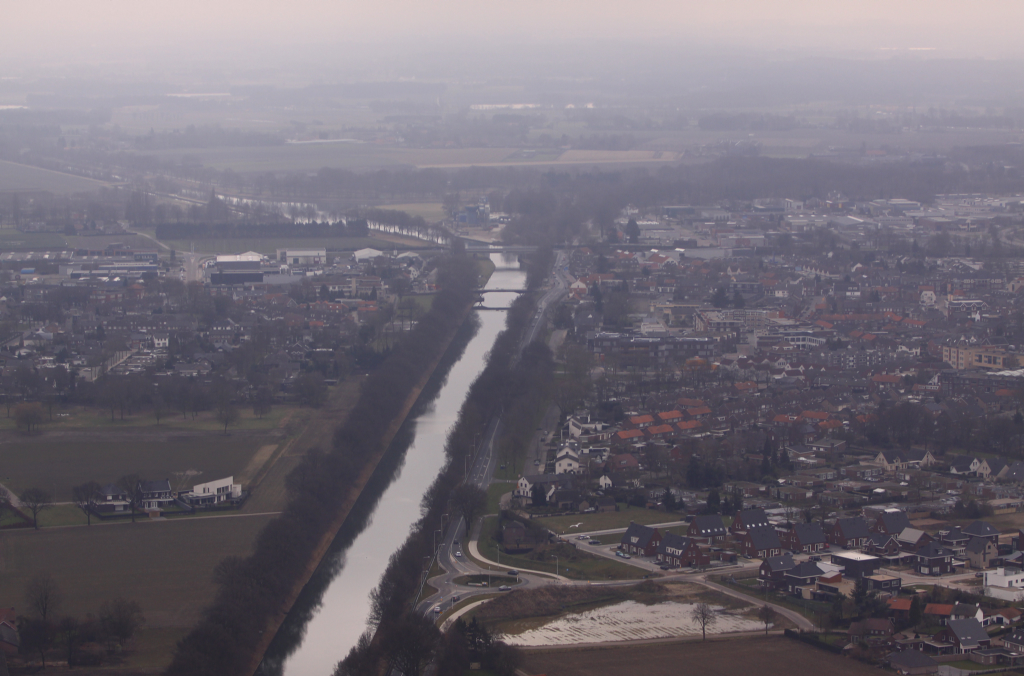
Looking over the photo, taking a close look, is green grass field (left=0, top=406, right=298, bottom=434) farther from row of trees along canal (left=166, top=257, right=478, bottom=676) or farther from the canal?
the canal

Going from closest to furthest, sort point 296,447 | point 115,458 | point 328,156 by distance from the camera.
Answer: point 115,458
point 296,447
point 328,156

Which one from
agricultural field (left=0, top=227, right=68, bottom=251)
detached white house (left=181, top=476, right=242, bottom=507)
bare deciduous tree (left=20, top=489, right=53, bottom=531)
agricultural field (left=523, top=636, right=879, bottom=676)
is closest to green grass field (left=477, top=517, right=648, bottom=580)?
agricultural field (left=523, top=636, right=879, bottom=676)

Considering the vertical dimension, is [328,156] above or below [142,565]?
below

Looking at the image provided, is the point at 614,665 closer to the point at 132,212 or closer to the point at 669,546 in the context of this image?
the point at 669,546

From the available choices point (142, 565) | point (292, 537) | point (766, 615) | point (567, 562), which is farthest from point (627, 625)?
point (142, 565)

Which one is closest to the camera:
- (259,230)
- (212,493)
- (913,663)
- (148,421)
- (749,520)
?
(913,663)

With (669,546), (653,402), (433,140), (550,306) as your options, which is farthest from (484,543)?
(433,140)

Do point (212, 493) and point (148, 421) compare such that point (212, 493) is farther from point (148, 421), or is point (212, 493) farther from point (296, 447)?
point (148, 421)
